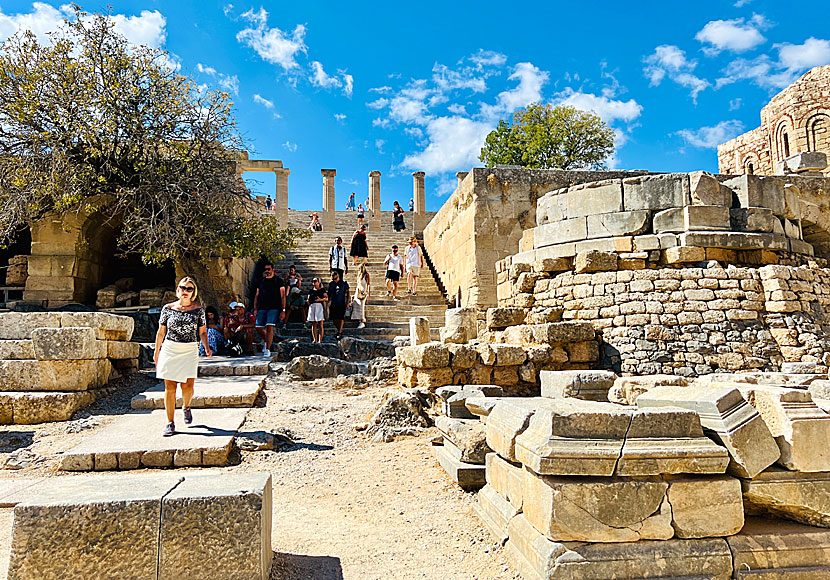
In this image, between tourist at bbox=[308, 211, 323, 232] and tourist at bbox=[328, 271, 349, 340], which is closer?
tourist at bbox=[328, 271, 349, 340]

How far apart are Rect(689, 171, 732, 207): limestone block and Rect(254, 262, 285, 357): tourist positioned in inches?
299

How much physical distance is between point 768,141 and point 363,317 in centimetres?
2243

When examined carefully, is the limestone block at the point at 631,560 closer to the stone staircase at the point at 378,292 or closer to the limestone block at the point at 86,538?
the limestone block at the point at 86,538

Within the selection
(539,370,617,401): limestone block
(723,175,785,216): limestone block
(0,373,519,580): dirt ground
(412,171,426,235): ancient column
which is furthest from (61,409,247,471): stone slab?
(412,171,426,235): ancient column

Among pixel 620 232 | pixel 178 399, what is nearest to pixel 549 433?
pixel 178 399

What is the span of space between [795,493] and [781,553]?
12.9 inches

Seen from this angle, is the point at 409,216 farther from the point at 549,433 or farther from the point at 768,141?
the point at 549,433

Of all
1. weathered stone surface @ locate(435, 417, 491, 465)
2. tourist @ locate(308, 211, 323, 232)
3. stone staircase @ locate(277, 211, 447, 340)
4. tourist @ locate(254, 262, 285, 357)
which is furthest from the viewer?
tourist @ locate(308, 211, 323, 232)

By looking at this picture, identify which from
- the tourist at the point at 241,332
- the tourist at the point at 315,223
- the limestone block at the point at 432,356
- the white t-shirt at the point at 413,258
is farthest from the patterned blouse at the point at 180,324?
the tourist at the point at 315,223

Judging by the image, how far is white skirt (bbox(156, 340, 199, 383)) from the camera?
562 centimetres

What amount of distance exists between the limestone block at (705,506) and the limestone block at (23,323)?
7291mm

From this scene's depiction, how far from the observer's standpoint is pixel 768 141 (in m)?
25.2

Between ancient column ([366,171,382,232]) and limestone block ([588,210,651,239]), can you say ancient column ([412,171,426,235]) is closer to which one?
ancient column ([366,171,382,232])

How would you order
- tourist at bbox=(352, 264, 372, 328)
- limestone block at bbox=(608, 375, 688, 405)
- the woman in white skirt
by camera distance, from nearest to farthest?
limestone block at bbox=(608, 375, 688, 405)
the woman in white skirt
tourist at bbox=(352, 264, 372, 328)
